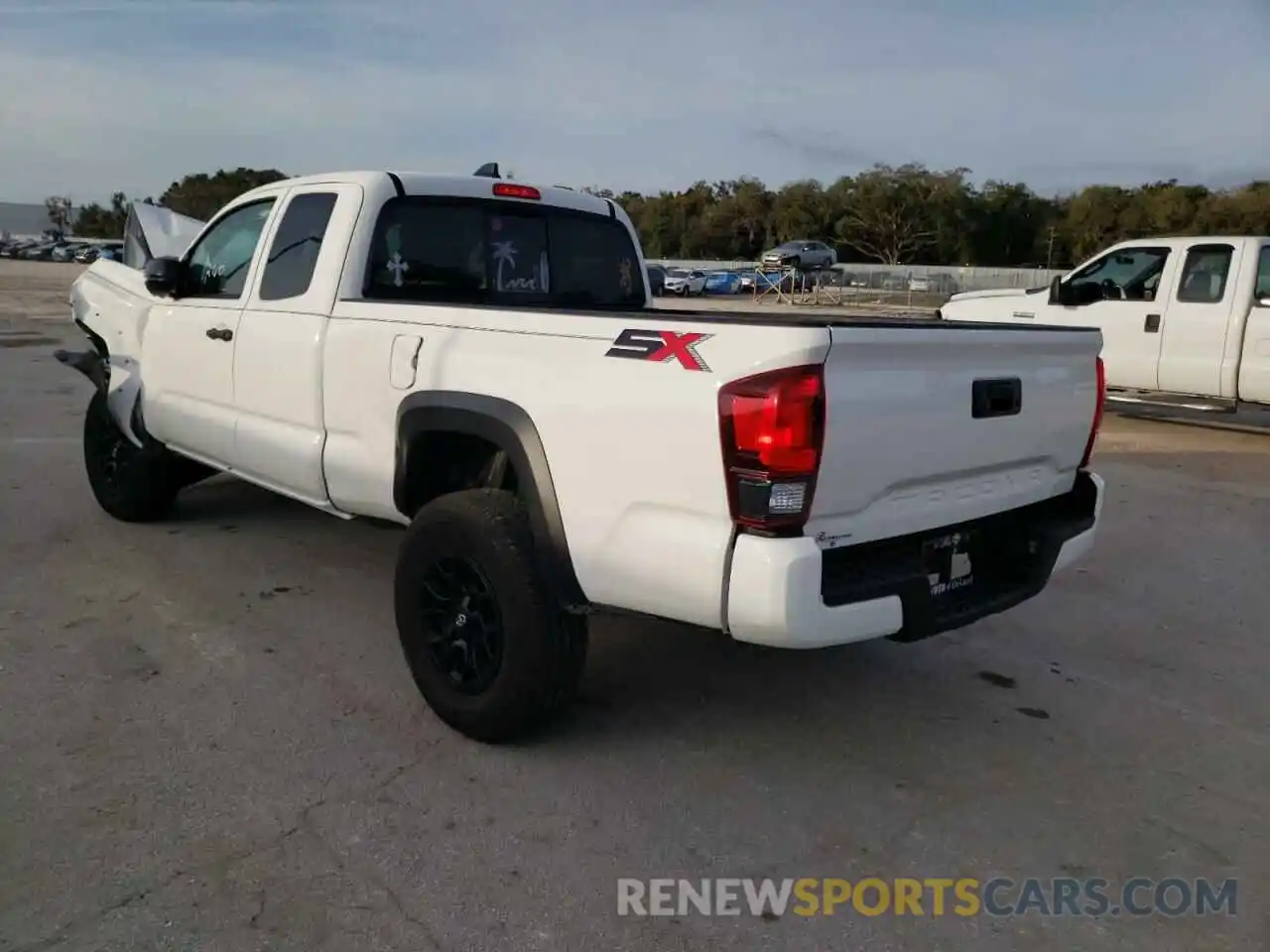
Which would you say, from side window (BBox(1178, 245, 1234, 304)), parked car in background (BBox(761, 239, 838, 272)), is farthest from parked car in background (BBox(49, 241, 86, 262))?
side window (BBox(1178, 245, 1234, 304))

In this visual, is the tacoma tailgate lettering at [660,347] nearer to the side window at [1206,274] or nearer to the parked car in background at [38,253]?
the side window at [1206,274]

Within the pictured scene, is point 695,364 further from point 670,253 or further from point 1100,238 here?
point 670,253

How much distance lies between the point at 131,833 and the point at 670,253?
2976 inches

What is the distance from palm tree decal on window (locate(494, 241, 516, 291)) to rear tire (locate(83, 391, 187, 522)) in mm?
2340

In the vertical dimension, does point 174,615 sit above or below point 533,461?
below

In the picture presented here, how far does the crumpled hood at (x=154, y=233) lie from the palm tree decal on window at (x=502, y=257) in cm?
372

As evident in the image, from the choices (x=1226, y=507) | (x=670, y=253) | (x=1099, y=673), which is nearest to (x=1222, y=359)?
(x=1226, y=507)

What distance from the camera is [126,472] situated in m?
6.13

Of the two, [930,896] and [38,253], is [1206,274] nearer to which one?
[930,896]

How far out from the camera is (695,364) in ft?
9.68

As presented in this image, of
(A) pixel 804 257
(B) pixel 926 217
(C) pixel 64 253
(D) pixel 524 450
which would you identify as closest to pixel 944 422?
(D) pixel 524 450

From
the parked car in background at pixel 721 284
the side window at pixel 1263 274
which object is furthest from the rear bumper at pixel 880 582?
the parked car in background at pixel 721 284

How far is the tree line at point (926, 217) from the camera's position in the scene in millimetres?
54781

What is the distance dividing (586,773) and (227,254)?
3437 millimetres
